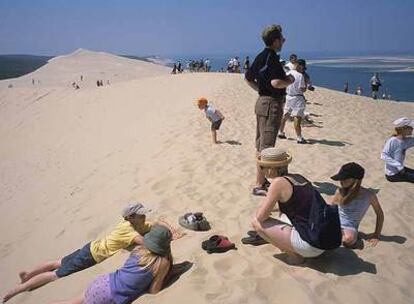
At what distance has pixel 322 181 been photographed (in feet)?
24.9

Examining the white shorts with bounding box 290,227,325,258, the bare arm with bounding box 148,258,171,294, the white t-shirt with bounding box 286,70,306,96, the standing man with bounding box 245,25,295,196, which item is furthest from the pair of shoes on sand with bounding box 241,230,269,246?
the white t-shirt with bounding box 286,70,306,96

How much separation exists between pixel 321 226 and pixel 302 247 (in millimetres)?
300

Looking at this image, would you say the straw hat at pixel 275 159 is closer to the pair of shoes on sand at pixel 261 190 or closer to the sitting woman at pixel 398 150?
the pair of shoes on sand at pixel 261 190

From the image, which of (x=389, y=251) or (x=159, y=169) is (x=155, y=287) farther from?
(x=159, y=169)

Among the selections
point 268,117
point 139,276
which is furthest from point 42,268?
point 268,117

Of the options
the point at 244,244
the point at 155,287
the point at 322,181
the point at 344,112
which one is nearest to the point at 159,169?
the point at 322,181

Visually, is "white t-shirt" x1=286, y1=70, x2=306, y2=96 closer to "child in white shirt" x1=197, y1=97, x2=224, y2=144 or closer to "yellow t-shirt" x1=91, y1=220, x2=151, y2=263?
"child in white shirt" x1=197, y1=97, x2=224, y2=144

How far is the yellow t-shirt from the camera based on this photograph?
5.10 metres

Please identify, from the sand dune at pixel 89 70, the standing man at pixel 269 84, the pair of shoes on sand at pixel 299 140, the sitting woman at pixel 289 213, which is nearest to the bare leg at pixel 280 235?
the sitting woman at pixel 289 213

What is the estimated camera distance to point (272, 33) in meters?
5.79

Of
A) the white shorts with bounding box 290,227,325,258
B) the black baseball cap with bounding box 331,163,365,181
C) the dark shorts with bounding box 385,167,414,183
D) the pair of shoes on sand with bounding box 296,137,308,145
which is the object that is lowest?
the pair of shoes on sand with bounding box 296,137,308,145

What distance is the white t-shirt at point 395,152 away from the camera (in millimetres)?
6961

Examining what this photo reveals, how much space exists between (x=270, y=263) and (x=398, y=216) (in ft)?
7.93

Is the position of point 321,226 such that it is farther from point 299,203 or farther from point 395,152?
point 395,152
